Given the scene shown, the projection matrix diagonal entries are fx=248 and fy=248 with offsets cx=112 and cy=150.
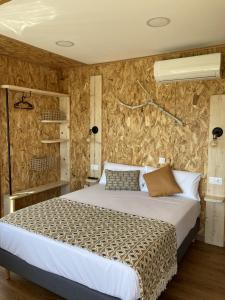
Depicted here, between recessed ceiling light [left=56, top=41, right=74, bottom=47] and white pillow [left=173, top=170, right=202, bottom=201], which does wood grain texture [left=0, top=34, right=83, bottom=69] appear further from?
white pillow [left=173, top=170, right=202, bottom=201]

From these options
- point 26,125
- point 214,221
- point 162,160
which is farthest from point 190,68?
point 26,125

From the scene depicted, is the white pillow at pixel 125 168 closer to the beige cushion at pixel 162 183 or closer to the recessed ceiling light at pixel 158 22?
the beige cushion at pixel 162 183

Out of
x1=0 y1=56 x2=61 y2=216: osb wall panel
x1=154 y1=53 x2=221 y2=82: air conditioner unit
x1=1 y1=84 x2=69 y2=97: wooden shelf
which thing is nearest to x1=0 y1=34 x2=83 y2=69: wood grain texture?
x1=0 y1=56 x2=61 y2=216: osb wall panel

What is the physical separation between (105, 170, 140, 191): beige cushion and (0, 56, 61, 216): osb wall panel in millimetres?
1402

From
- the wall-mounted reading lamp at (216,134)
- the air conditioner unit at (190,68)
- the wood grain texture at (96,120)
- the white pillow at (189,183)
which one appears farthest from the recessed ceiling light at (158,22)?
the white pillow at (189,183)

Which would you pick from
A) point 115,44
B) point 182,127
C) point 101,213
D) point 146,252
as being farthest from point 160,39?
point 146,252

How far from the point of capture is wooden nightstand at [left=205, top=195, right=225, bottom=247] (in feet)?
10.8

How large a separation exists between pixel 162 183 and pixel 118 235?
4.54 feet

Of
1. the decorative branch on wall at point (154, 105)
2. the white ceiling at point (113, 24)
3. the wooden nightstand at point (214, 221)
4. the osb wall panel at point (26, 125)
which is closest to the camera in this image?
the white ceiling at point (113, 24)

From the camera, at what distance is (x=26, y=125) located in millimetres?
4012

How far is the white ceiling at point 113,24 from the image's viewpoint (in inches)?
84.7

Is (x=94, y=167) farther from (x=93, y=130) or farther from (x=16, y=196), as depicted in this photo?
(x=16, y=196)

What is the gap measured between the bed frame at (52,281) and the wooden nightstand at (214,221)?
0.99m

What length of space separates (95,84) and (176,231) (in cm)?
280
